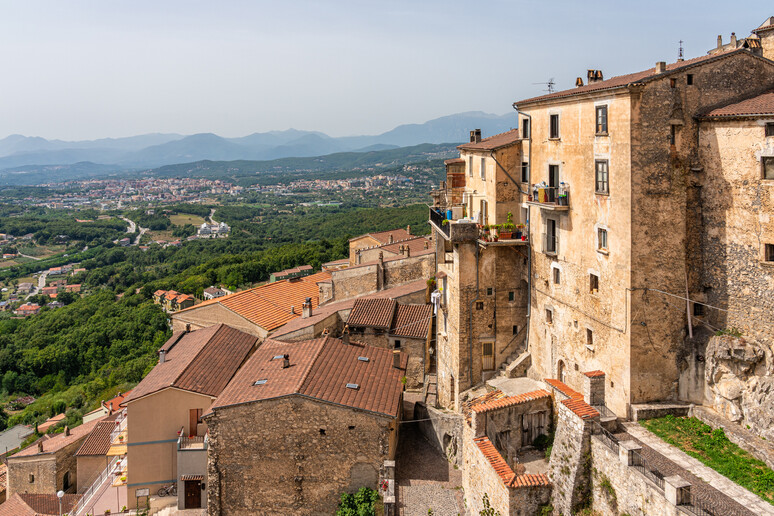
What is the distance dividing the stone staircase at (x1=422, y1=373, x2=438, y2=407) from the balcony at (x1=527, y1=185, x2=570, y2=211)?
12.5 metres

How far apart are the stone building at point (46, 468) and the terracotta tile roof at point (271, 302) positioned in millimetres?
12098

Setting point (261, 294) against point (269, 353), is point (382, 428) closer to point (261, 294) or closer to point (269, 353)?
point (269, 353)

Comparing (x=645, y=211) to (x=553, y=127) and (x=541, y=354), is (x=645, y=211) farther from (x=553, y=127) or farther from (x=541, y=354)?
(x=541, y=354)

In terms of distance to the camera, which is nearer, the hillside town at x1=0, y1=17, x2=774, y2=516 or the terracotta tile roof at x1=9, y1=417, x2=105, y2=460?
the hillside town at x1=0, y1=17, x2=774, y2=516

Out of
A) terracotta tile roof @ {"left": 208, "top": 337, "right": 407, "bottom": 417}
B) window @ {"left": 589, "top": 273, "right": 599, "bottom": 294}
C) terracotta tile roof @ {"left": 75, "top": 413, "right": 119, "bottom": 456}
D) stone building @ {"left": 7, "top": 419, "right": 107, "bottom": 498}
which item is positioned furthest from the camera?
stone building @ {"left": 7, "top": 419, "right": 107, "bottom": 498}

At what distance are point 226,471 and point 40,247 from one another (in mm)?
191201

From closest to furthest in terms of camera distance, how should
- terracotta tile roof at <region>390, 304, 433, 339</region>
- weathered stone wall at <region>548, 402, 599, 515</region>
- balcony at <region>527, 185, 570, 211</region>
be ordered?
1. weathered stone wall at <region>548, 402, 599, 515</region>
2. balcony at <region>527, 185, 570, 211</region>
3. terracotta tile roof at <region>390, 304, 433, 339</region>

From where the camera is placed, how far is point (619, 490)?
17.4 m

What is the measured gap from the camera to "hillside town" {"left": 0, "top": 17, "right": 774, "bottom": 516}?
1909cm

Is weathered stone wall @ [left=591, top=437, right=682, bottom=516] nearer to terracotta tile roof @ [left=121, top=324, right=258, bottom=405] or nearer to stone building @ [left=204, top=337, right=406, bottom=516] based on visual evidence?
stone building @ [left=204, top=337, right=406, bottom=516]

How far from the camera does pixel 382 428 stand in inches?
1005

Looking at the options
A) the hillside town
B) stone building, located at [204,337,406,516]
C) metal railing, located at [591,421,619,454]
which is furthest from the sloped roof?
metal railing, located at [591,421,619,454]

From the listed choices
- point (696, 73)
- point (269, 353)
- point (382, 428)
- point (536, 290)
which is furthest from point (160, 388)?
point (696, 73)

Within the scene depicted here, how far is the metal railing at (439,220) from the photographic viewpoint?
97.6 ft
